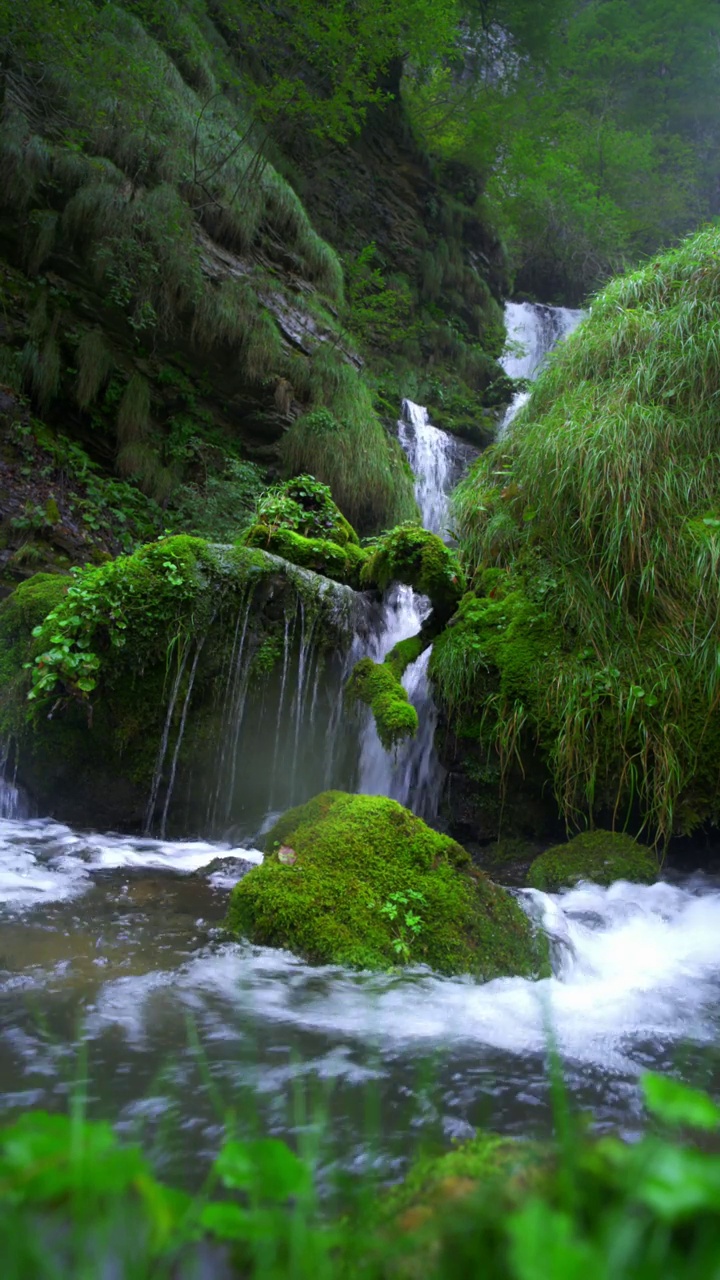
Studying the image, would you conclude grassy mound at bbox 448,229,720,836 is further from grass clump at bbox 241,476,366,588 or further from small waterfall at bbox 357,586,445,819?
grass clump at bbox 241,476,366,588

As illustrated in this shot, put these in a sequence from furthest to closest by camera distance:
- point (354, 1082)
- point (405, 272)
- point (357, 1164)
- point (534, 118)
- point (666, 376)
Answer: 1. point (534, 118)
2. point (405, 272)
3. point (666, 376)
4. point (354, 1082)
5. point (357, 1164)

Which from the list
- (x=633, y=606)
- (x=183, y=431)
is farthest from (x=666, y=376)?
(x=183, y=431)

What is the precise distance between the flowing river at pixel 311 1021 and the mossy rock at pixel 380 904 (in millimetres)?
103

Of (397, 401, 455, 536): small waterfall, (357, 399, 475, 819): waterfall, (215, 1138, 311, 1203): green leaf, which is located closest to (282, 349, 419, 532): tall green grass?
(397, 401, 455, 536): small waterfall

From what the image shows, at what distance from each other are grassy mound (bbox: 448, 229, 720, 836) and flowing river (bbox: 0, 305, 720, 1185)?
2.69 ft

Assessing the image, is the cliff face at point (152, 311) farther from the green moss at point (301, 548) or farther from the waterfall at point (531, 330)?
the waterfall at point (531, 330)

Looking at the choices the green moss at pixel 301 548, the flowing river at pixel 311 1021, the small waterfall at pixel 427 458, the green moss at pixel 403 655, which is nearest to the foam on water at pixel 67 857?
the flowing river at pixel 311 1021

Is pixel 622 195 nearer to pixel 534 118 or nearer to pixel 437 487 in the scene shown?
pixel 534 118

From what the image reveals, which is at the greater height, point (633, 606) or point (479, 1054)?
point (633, 606)

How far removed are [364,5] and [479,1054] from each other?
1501 cm

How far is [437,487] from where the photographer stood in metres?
11.1

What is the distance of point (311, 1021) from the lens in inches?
90.3

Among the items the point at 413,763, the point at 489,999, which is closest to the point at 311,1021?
the point at 489,999

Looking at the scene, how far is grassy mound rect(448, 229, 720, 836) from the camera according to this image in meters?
4.35
